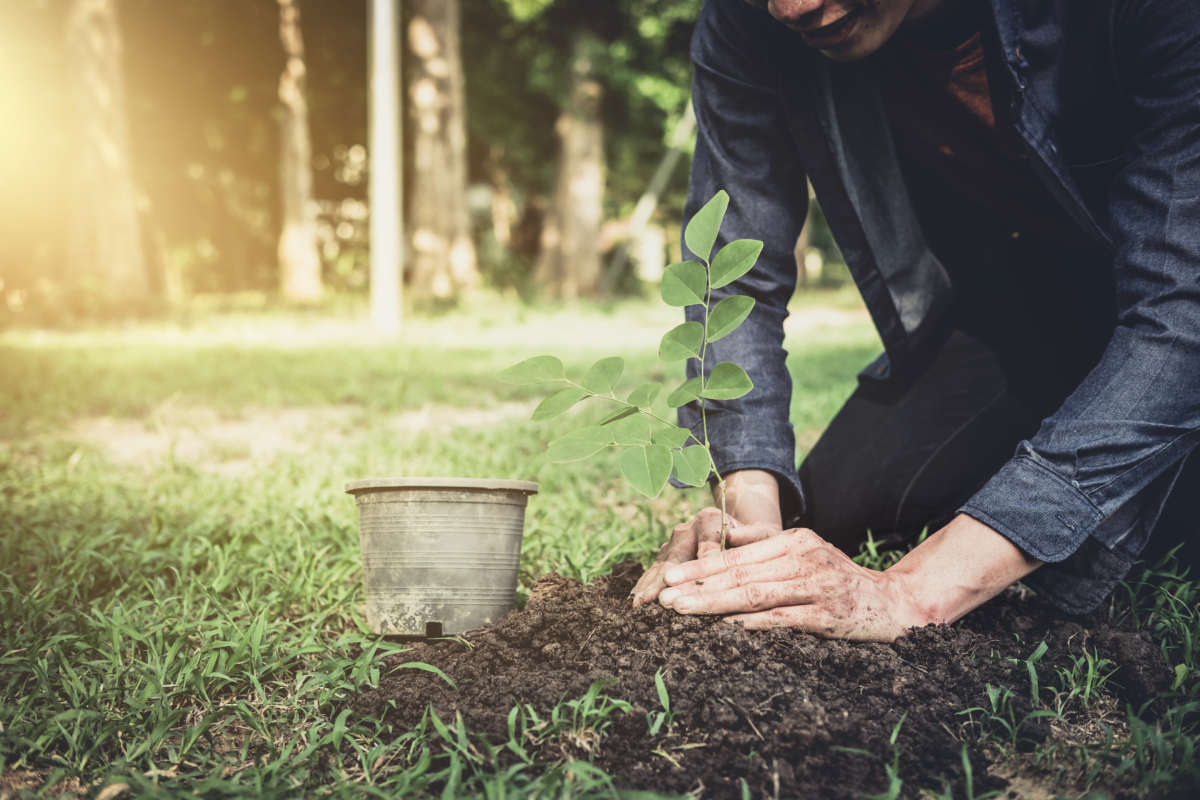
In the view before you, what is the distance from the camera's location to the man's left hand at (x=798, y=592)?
1.76 metres

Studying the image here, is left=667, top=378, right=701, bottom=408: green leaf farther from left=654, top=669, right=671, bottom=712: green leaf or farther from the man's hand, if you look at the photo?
left=654, top=669, right=671, bottom=712: green leaf

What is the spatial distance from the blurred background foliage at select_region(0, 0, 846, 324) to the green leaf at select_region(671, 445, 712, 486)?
1112cm

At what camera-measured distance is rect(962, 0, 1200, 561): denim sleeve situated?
1779 millimetres

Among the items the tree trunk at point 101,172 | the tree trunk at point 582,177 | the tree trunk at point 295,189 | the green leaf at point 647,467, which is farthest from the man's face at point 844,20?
the tree trunk at point 295,189

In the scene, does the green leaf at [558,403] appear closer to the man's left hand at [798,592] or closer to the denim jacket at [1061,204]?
the man's left hand at [798,592]

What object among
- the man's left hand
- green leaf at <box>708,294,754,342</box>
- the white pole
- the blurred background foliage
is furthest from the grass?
the blurred background foliage

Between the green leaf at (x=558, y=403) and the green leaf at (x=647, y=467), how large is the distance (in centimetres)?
16

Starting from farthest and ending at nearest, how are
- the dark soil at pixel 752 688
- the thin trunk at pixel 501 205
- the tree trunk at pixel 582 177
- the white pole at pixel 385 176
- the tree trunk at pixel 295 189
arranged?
the thin trunk at pixel 501 205, the tree trunk at pixel 295 189, the tree trunk at pixel 582 177, the white pole at pixel 385 176, the dark soil at pixel 752 688

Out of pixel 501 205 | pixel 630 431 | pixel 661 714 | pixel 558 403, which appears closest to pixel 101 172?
pixel 558 403

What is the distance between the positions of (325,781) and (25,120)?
48.6 ft

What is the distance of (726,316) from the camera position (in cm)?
182

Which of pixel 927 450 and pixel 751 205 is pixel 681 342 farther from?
pixel 927 450

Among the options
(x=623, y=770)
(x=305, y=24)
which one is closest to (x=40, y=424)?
(x=623, y=770)

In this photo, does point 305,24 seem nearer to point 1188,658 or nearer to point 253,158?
point 253,158
